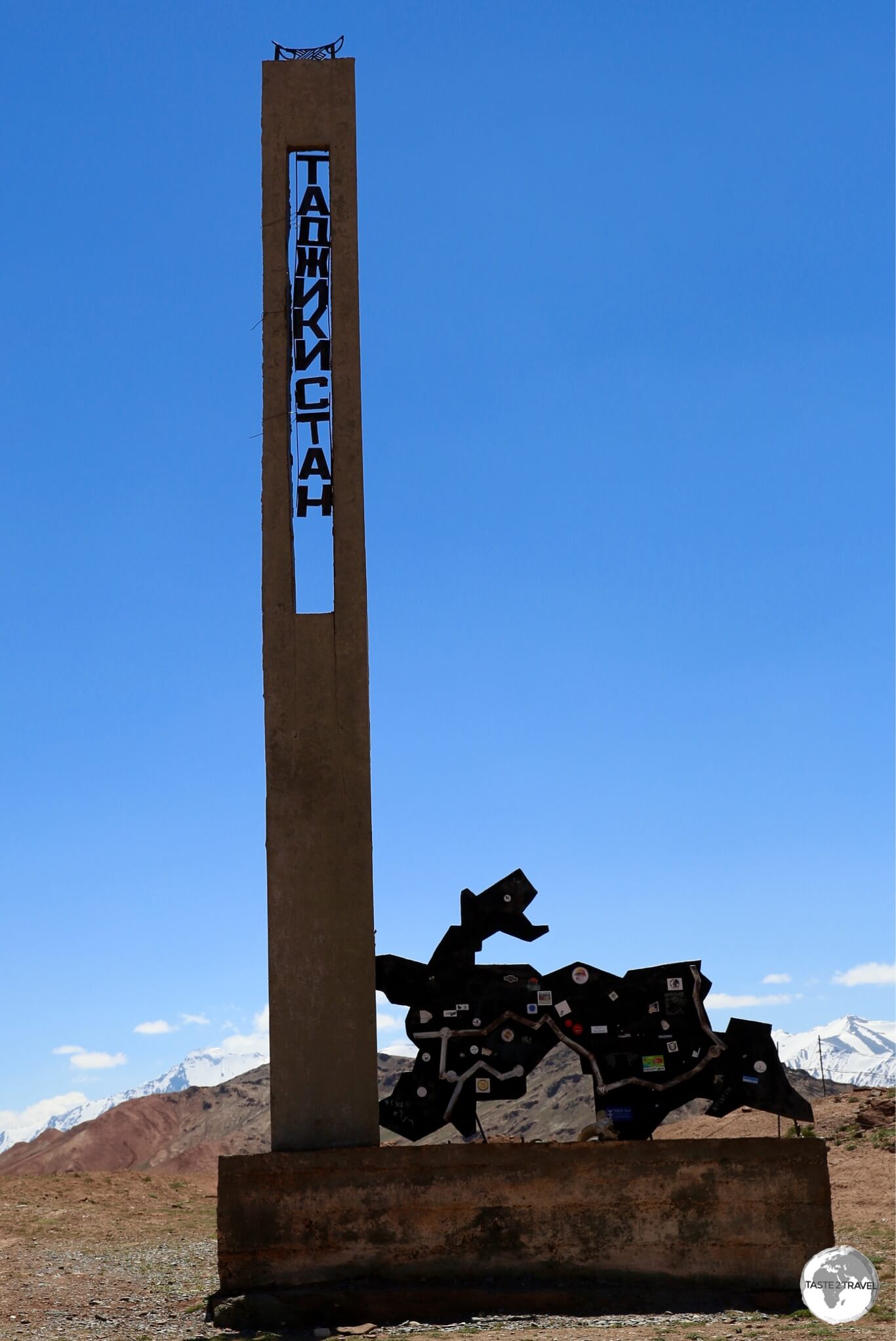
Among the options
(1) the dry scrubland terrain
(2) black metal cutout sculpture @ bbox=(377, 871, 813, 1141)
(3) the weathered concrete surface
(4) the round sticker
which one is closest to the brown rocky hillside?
A: (1) the dry scrubland terrain

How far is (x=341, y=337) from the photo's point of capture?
1518 centimetres

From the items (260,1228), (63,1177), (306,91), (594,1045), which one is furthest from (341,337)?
(63,1177)

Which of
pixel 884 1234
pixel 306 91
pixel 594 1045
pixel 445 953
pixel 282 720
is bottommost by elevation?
pixel 884 1234

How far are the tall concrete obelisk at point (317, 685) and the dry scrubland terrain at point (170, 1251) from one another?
2481 mm

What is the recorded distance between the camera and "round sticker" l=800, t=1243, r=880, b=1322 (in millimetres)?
12570

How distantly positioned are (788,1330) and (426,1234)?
134 inches

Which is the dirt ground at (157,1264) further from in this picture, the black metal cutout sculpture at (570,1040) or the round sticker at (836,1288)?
the black metal cutout sculpture at (570,1040)

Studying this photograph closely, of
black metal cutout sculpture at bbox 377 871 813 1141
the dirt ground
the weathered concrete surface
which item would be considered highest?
black metal cutout sculpture at bbox 377 871 813 1141

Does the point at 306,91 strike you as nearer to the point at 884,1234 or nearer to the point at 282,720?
the point at 282,720

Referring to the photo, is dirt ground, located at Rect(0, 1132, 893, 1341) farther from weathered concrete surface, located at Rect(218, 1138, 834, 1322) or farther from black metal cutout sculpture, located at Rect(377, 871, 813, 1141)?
black metal cutout sculpture, located at Rect(377, 871, 813, 1141)

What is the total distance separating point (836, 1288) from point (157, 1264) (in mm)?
8778

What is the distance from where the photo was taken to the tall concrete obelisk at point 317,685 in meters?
13.4

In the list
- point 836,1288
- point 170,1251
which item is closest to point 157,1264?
point 170,1251

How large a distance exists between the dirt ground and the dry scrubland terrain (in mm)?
28
